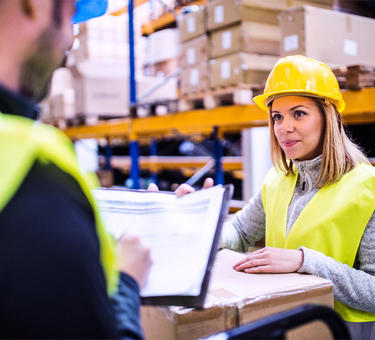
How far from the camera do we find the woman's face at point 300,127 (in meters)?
1.92

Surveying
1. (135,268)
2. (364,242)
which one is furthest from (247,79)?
(135,268)

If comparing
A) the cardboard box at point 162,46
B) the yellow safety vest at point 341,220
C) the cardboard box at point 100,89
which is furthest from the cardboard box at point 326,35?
the cardboard box at point 162,46

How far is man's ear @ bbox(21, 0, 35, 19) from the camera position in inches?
28.1

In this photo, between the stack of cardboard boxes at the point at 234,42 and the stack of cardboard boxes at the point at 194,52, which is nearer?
the stack of cardboard boxes at the point at 234,42

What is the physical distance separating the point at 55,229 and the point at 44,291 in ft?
0.29

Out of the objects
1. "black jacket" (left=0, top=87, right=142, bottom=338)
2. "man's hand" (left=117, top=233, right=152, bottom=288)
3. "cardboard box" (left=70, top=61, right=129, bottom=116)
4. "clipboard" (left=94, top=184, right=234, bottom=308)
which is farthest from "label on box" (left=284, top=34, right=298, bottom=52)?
"cardboard box" (left=70, top=61, right=129, bottom=116)

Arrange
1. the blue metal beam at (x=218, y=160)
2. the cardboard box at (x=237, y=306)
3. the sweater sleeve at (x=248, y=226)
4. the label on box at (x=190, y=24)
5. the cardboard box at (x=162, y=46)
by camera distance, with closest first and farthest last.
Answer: the cardboard box at (x=237, y=306) → the sweater sleeve at (x=248, y=226) → the label on box at (x=190, y=24) → the blue metal beam at (x=218, y=160) → the cardboard box at (x=162, y=46)

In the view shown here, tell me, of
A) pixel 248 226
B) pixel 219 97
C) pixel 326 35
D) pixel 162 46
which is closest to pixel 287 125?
pixel 248 226

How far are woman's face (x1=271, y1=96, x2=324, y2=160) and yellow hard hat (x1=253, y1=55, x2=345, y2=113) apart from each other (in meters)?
0.05

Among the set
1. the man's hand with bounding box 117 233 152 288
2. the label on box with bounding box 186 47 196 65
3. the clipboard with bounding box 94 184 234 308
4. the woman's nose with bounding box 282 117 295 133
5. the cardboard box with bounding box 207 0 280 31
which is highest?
the cardboard box with bounding box 207 0 280 31

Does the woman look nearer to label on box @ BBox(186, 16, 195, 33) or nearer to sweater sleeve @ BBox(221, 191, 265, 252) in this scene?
sweater sleeve @ BBox(221, 191, 265, 252)

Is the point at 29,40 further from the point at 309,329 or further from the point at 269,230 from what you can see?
the point at 269,230

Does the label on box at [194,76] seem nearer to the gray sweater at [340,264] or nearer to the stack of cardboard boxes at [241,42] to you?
the stack of cardboard boxes at [241,42]

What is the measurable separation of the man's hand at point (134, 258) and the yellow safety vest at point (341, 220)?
3.52 feet
